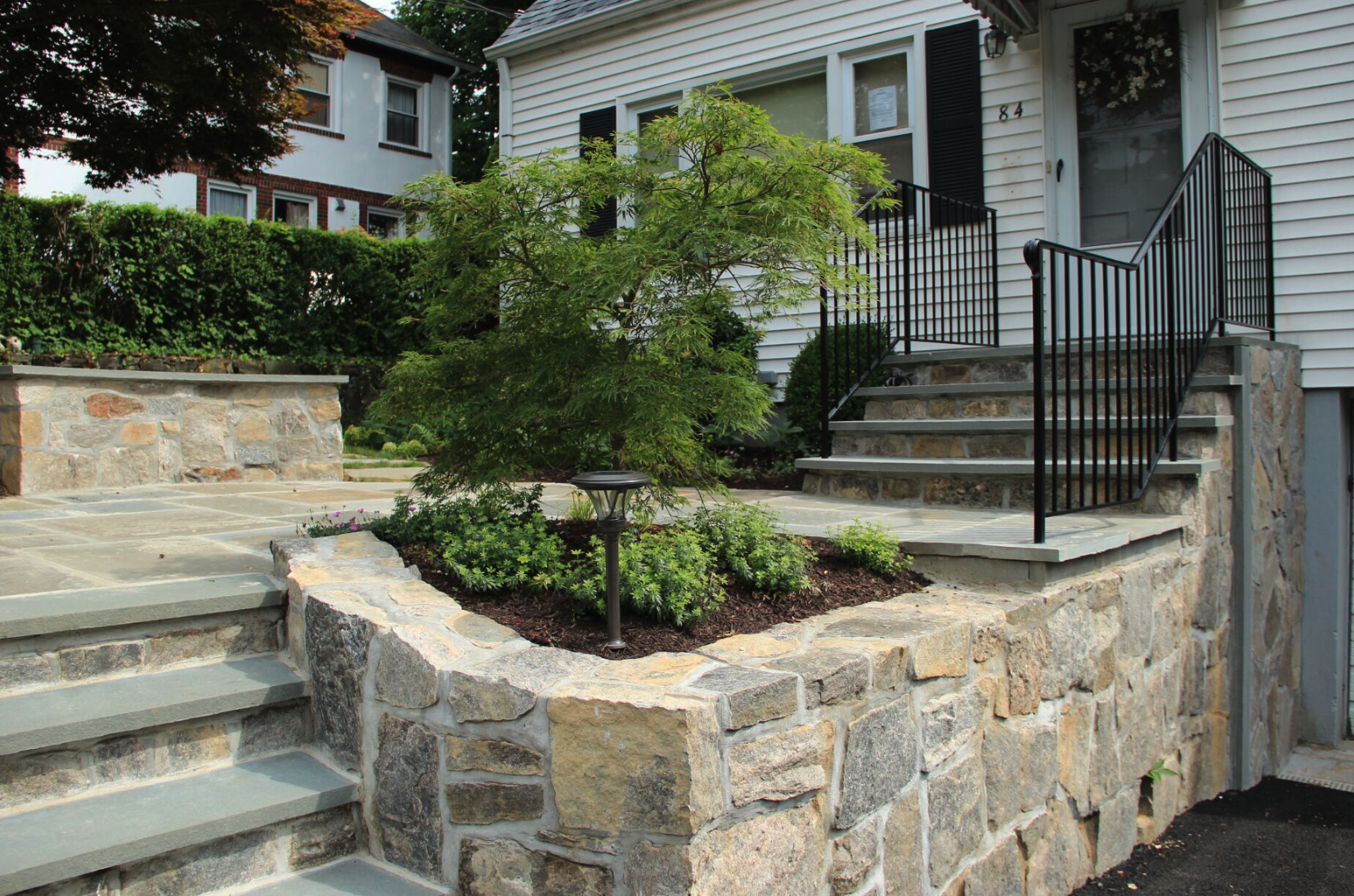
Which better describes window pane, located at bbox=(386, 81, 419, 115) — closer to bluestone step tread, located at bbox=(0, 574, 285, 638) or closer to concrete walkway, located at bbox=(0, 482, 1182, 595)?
concrete walkway, located at bbox=(0, 482, 1182, 595)

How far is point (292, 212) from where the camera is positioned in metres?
14.1

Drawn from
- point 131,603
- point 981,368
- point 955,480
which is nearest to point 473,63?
point 981,368

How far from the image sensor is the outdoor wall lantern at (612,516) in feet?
7.85

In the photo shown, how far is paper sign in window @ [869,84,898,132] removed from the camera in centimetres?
707

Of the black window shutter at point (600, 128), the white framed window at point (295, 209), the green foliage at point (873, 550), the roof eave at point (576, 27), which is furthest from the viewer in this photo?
the white framed window at point (295, 209)

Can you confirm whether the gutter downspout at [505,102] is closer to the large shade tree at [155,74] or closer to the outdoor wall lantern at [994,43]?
the large shade tree at [155,74]

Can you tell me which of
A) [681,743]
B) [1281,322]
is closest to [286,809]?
[681,743]

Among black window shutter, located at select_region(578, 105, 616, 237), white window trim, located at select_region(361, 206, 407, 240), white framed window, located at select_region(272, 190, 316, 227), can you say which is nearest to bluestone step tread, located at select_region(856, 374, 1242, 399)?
black window shutter, located at select_region(578, 105, 616, 237)

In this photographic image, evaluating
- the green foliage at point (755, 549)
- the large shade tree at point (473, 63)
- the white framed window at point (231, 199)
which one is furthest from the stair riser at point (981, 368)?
the large shade tree at point (473, 63)

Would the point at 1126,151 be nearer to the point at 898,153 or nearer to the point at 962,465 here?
the point at 898,153

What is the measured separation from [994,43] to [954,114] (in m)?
0.50

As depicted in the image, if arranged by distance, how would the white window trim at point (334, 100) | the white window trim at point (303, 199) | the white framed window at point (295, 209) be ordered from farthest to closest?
1. the white window trim at point (334, 100)
2. the white framed window at point (295, 209)
3. the white window trim at point (303, 199)

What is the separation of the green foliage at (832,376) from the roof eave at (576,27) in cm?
335

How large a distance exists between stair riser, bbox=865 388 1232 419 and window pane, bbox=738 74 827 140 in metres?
2.90
